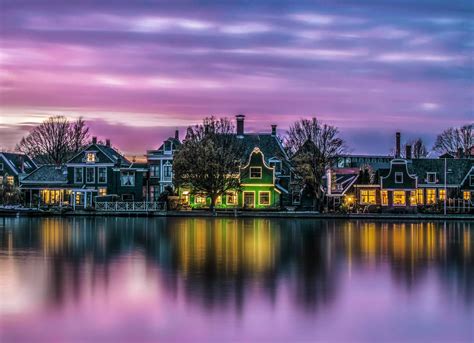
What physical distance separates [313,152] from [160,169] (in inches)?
653

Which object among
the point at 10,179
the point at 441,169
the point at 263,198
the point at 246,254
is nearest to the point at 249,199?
the point at 263,198

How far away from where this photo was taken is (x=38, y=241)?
48.0 metres

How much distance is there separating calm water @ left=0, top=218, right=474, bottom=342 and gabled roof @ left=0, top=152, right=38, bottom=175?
153ft

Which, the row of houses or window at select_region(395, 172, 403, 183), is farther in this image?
the row of houses

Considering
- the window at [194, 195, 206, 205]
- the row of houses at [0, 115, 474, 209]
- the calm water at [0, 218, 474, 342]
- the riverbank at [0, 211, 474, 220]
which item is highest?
the row of houses at [0, 115, 474, 209]

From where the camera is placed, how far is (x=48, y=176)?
91.3 metres

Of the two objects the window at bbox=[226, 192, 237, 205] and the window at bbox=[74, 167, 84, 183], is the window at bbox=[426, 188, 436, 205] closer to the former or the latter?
the window at bbox=[226, 192, 237, 205]

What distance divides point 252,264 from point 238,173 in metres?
46.5

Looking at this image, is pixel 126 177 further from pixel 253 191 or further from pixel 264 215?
pixel 264 215

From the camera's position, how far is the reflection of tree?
96.3ft

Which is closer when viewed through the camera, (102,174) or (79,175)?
(102,174)

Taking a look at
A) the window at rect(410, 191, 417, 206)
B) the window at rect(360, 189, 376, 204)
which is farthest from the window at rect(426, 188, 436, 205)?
the window at rect(360, 189, 376, 204)

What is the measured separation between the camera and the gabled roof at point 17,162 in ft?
320

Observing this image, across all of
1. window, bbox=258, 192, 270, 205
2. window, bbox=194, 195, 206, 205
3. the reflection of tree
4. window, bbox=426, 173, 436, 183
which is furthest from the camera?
window, bbox=426, 173, 436, 183
